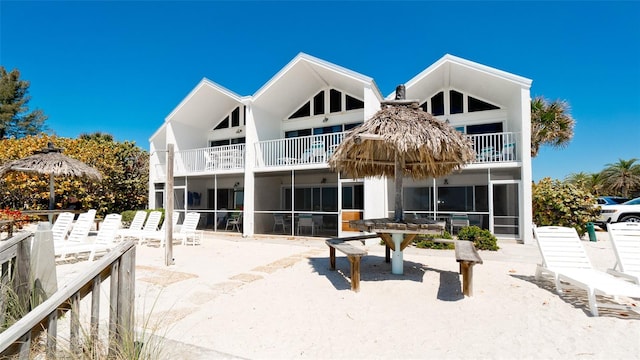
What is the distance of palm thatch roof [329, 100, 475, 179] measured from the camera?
5.55 meters

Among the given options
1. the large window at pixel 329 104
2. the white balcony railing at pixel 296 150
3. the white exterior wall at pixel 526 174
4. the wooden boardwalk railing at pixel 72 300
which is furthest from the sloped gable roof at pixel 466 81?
the wooden boardwalk railing at pixel 72 300

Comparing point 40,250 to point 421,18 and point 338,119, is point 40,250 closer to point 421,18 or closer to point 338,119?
point 338,119

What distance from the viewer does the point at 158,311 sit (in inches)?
169

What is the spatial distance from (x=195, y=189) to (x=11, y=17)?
34.4ft

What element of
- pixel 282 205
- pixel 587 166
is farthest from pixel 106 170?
pixel 587 166

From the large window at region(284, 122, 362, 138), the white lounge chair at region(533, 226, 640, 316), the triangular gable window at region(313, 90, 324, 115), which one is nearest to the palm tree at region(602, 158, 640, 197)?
the large window at region(284, 122, 362, 138)

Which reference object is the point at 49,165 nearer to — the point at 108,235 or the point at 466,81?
the point at 108,235

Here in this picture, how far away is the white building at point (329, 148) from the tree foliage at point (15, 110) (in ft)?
81.6

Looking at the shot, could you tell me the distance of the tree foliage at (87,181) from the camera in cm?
1535

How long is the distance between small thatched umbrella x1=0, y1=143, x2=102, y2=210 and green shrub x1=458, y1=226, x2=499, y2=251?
528 inches

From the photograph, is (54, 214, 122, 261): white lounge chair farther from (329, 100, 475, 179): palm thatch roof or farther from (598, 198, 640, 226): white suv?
(598, 198, 640, 226): white suv

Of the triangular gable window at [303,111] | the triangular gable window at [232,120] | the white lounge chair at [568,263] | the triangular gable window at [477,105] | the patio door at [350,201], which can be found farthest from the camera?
the triangular gable window at [232,120]

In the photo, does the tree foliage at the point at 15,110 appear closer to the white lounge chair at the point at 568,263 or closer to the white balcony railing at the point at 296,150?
the white balcony railing at the point at 296,150

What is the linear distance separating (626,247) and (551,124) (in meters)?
13.8
